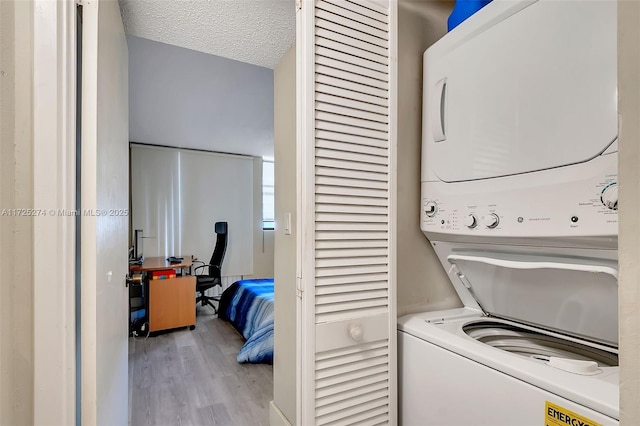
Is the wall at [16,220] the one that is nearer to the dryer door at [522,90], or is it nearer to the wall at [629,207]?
the wall at [629,207]

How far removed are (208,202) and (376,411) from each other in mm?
4710

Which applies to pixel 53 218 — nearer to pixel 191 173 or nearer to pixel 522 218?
pixel 522 218

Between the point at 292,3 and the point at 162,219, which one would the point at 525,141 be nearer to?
the point at 292,3

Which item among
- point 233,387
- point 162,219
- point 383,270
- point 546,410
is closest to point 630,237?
point 546,410

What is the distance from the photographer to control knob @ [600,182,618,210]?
2.67 feet

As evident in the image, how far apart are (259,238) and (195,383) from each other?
3549 mm

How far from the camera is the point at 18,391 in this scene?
77 centimetres

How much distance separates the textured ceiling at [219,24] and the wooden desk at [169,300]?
268 centimetres

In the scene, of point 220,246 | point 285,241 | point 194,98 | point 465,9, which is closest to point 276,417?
point 285,241

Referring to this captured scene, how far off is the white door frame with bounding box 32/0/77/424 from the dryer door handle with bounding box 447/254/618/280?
1.34m

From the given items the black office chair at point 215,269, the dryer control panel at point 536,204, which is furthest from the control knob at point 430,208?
the black office chair at point 215,269

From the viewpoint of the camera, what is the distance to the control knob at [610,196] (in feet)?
2.67

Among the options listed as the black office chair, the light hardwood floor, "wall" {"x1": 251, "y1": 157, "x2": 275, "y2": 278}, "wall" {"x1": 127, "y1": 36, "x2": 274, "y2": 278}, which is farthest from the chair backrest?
the light hardwood floor

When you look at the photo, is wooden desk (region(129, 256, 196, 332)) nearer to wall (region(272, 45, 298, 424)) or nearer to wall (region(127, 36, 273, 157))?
wall (region(127, 36, 273, 157))
